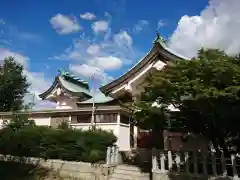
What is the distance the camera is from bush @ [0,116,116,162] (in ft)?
41.9

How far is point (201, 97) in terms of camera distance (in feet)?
27.0

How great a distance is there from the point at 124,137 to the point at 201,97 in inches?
341

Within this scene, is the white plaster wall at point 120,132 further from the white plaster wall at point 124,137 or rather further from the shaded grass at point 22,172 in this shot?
the shaded grass at point 22,172

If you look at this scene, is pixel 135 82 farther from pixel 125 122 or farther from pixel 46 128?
pixel 46 128

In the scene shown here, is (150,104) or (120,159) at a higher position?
(150,104)

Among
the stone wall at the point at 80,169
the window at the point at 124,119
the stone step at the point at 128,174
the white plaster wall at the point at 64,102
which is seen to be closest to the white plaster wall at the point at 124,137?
the window at the point at 124,119

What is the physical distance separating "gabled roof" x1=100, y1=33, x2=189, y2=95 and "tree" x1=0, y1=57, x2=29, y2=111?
78.8ft

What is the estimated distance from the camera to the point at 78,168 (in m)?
12.3

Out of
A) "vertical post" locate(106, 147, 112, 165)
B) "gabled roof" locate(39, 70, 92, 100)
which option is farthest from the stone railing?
"gabled roof" locate(39, 70, 92, 100)

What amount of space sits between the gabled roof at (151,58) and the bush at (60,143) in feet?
12.8

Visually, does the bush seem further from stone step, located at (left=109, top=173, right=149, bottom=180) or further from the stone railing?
the stone railing

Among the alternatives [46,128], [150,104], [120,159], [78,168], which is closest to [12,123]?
[46,128]

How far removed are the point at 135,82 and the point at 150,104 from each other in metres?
5.86

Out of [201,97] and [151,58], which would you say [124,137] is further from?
[201,97]
